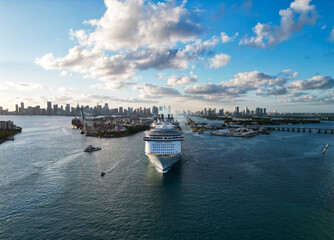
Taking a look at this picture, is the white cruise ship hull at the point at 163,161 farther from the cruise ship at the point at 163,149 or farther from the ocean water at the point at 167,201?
the ocean water at the point at 167,201

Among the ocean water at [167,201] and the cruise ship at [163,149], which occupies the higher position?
Result: the cruise ship at [163,149]

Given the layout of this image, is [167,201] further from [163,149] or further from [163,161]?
[163,149]

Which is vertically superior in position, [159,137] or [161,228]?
[159,137]

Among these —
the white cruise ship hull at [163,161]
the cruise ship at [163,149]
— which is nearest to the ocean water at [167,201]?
the white cruise ship hull at [163,161]

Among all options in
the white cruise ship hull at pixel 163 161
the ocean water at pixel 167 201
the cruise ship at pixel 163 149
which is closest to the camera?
the ocean water at pixel 167 201

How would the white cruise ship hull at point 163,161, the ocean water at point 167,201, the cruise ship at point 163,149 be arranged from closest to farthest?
the ocean water at point 167,201, the white cruise ship hull at point 163,161, the cruise ship at point 163,149

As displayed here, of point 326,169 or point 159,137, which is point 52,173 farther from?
point 326,169

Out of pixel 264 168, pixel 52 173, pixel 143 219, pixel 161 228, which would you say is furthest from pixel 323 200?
pixel 52 173

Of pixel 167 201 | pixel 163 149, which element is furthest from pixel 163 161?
pixel 167 201

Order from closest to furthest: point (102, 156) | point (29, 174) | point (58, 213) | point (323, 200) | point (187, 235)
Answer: point (187, 235)
point (58, 213)
point (323, 200)
point (29, 174)
point (102, 156)
